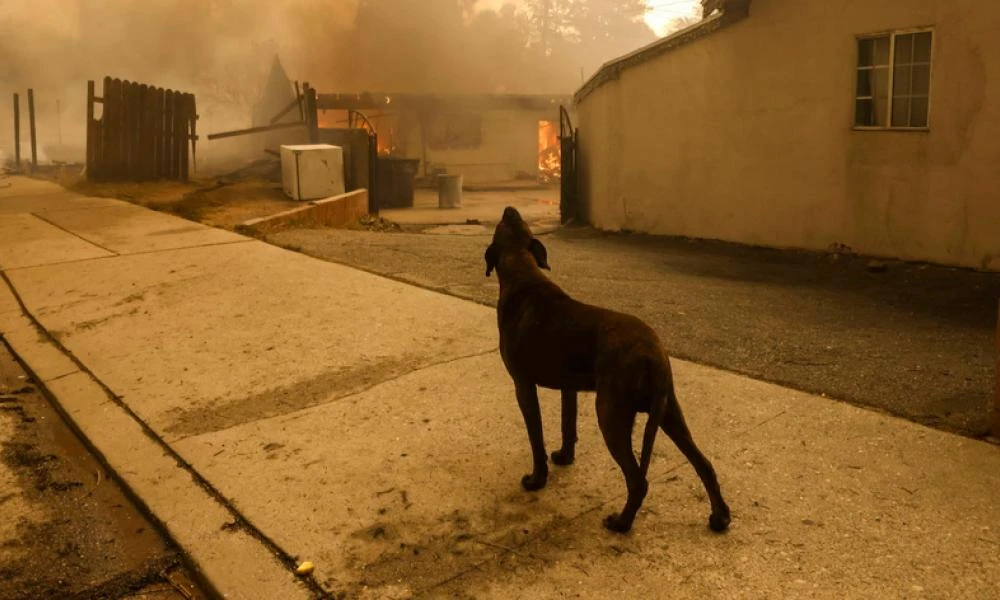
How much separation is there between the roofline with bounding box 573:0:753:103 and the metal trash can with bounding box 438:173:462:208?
6.75 m

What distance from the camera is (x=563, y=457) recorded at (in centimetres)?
331

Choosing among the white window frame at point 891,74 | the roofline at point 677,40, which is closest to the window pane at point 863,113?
the white window frame at point 891,74

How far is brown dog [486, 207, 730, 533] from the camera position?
260 centimetres

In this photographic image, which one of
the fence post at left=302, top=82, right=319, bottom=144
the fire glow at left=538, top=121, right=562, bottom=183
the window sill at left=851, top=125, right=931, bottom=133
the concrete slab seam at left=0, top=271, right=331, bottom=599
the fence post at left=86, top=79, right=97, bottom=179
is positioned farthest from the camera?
the fire glow at left=538, top=121, right=562, bottom=183

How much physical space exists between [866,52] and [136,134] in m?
12.3

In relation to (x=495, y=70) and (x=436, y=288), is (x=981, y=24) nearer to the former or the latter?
(x=436, y=288)

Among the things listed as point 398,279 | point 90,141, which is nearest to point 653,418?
point 398,279

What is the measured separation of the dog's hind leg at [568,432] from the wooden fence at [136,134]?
45.2ft

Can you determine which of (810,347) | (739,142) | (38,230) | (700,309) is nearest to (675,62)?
(739,142)

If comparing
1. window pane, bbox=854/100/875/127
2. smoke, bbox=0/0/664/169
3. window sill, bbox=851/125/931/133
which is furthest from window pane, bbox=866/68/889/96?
smoke, bbox=0/0/664/169

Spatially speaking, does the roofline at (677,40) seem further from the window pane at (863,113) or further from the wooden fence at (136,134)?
the wooden fence at (136,134)

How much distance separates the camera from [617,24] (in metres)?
57.7

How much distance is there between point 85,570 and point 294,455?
0.91 meters

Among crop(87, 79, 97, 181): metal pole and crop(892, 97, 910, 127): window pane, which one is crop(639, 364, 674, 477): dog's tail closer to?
crop(892, 97, 910, 127): window pane
